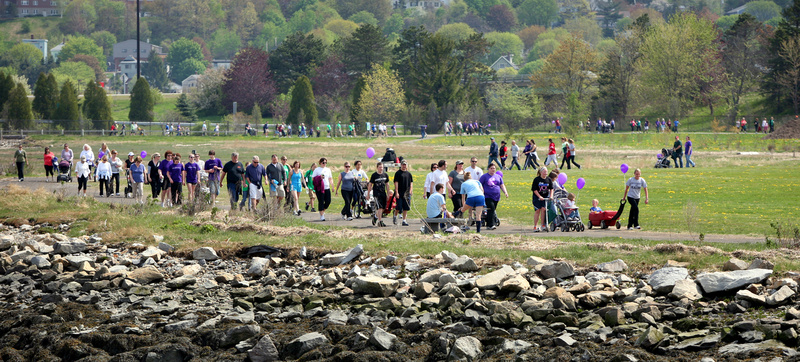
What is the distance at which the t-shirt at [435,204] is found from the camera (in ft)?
56.7

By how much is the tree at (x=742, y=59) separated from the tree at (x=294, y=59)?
47.6 meters

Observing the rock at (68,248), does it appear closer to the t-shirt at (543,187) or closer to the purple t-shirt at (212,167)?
the purple t-shirt at (212,167)

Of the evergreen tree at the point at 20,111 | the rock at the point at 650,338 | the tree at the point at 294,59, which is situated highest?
the tree at the point at 294,59

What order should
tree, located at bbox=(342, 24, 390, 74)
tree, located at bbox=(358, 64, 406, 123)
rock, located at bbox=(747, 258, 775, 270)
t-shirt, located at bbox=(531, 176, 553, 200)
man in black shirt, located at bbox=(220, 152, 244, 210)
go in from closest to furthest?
rock, located at bbox=(747, 258, 775, 270) < t-shirt, located at bbox=(531, 176, 553, 200) < man in black shirt, located at bbox=(220, 152, 244, 210) < tree, located at bbox=(358, 64, 406, 123) < tree, located at bbox=(342, 24, 390, 74)

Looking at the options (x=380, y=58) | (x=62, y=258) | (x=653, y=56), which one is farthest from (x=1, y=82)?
(x=62, y=258)

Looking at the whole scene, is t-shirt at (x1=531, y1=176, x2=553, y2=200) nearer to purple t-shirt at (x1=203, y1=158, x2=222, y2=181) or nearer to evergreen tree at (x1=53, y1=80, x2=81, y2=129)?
purple t-shirt at (x1=203, y1=158, x2=222, y2=181)

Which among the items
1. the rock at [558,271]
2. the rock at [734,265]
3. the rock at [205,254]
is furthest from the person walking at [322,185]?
the rock at [734,265]

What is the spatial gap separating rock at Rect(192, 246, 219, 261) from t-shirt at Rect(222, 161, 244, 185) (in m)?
4.22

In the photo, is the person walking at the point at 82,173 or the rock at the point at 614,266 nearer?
the rock at the point at 614,266

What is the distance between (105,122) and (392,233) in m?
65.8

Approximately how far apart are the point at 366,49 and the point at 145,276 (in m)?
84.5

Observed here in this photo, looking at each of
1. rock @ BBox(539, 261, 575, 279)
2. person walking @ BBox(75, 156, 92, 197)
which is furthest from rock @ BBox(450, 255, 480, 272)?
person walking @ BBox(75, 156, 92, 197)

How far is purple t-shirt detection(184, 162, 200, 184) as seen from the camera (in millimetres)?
22078

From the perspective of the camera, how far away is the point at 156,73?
17762cm
